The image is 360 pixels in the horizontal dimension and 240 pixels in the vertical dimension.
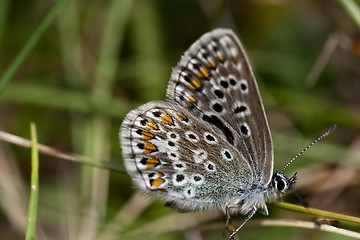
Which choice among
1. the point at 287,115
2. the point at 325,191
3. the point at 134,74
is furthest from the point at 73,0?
the point at 325,191

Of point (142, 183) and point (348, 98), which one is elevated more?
point (348, 98)

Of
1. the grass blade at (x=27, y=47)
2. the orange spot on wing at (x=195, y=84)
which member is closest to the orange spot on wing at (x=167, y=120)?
the orange spot on wing at (x=195, y=84)

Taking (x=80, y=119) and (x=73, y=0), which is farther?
(x=73, y=0)

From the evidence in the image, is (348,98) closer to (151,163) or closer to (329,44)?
(329,44)

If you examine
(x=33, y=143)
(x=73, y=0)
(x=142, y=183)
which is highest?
(x=73, y=0)

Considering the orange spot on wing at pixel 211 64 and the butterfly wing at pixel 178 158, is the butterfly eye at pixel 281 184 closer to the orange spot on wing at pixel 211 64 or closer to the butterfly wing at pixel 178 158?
the butterfly wing at pixel 178 158

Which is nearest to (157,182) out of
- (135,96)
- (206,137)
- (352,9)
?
(206,137)

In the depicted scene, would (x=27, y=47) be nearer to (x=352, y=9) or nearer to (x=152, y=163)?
(x=152, y=163)

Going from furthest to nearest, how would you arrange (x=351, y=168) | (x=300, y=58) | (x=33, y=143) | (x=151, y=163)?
(x=300, y=58) → (x=351, y=168) → (x=151, y=163) → (x=33, y=143)
